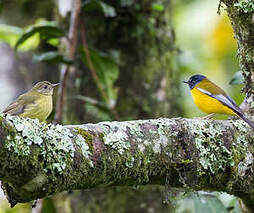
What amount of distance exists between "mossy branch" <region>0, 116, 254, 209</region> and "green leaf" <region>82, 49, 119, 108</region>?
1.80 metres

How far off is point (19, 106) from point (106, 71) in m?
0.99

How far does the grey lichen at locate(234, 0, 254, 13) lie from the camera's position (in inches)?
101

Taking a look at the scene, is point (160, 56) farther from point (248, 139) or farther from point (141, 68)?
point (248, 139)

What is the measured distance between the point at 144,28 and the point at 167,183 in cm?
253

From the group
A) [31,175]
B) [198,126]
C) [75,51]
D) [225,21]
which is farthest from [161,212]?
Result: [225,21]

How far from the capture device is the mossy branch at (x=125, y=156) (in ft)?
6.18

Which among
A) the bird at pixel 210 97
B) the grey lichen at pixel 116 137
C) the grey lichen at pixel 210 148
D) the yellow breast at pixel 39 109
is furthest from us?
the yellow breast at pixel 39 109

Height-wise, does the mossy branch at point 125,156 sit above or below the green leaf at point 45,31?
below

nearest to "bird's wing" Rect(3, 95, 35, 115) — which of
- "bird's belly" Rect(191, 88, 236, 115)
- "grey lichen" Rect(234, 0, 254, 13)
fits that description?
"bird's belly" Rect(191, 88, 236, 115)

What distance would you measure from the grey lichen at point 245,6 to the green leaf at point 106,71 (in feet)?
5.82

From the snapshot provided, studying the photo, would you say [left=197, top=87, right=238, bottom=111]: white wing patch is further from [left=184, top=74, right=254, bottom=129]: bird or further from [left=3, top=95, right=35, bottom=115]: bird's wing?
[left=3, top=95, right=35, bottom=115]: bird's wing

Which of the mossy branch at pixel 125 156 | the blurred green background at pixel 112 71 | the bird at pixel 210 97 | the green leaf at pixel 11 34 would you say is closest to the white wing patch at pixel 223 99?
the bird at pixel 210 97

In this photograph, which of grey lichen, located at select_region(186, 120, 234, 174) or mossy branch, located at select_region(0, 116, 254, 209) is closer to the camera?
mossy branch, located at select_region(0, 116, 254, 209)

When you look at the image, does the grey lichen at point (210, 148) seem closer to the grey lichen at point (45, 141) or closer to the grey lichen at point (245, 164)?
the grey lichen at point (245, 164)
